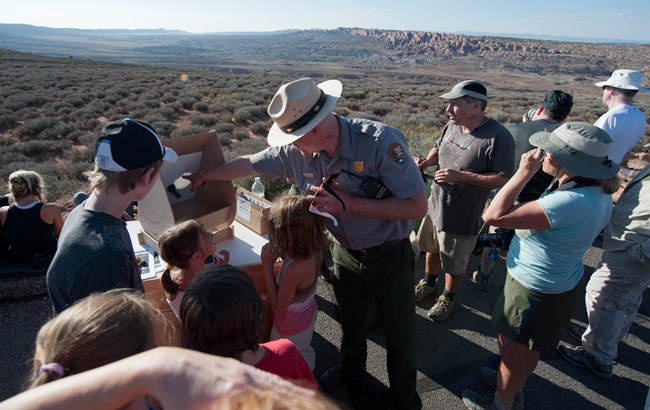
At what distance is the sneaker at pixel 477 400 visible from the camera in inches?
112

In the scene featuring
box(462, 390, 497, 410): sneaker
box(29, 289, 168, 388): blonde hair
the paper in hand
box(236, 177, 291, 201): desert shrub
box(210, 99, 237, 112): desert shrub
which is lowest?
box(210, 99, 237, 112): desert shrub

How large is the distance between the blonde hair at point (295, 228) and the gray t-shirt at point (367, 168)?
0.72 feet

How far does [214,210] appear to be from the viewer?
10.5 ft

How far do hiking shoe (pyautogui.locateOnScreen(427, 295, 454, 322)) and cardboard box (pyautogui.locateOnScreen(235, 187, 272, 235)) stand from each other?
1.77 m

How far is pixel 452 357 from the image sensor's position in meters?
3.39

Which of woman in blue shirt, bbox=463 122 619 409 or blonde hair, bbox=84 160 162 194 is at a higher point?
blonde hair, bbox=84 160 162 194

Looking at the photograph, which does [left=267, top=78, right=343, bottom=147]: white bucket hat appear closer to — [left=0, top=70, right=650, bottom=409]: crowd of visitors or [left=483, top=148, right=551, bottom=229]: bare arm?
[left=0, top=70, right=650, bottom=409]: crowd of visitors

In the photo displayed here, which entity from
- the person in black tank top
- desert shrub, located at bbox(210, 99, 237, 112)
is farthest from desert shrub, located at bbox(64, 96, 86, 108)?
the person in black tank top

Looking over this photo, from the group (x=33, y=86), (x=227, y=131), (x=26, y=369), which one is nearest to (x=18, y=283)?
(x=26, y=369)

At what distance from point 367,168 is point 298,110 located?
535 millimetres

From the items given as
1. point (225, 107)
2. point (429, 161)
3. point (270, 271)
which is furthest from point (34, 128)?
point (270, 271)

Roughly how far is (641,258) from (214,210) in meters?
3.21

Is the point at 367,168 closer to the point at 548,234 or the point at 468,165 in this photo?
the point at 548,234

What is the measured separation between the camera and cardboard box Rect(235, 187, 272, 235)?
3400mm
